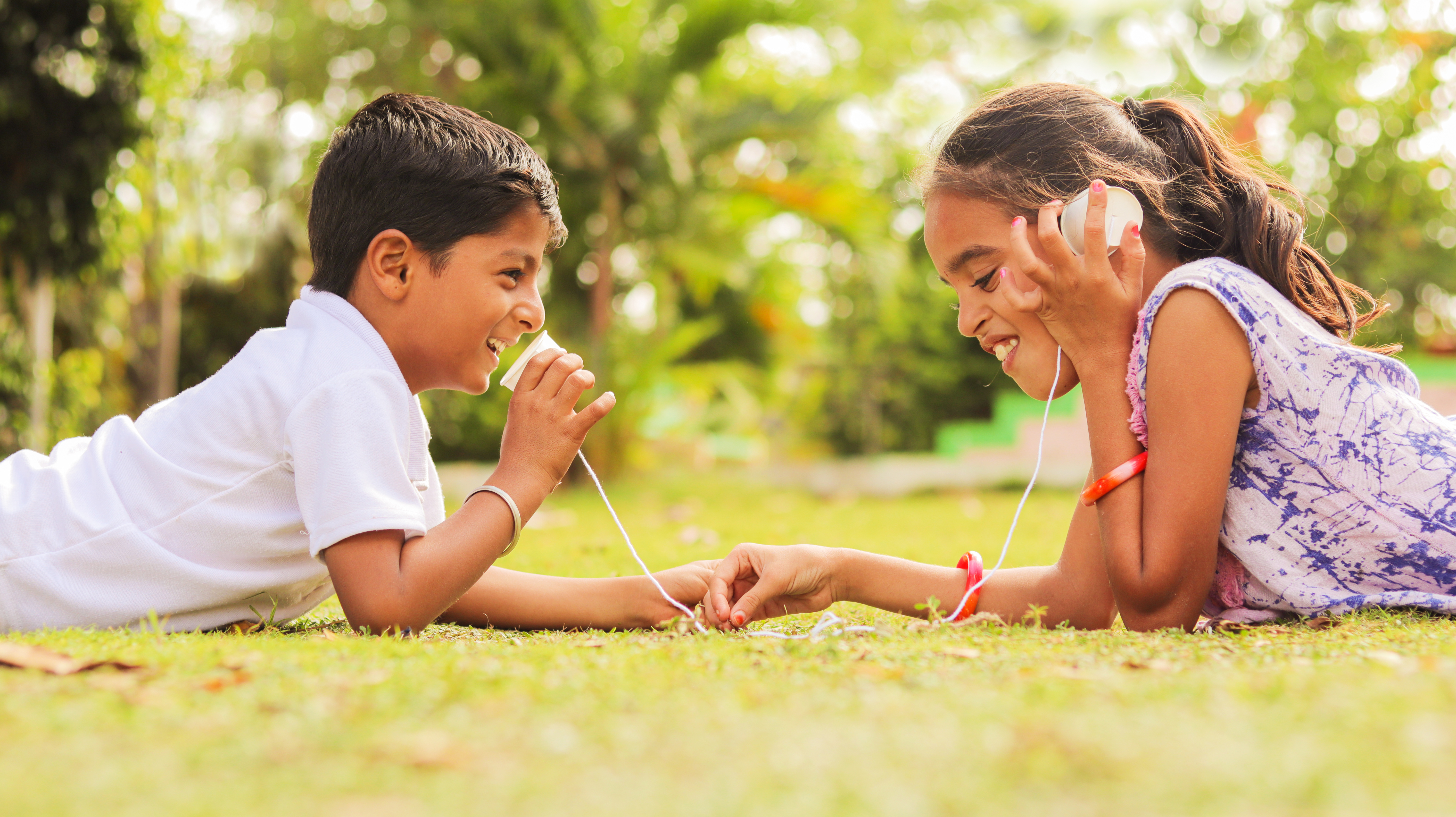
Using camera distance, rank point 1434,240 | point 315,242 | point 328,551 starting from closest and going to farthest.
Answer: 1. point 328,551
2. point 315,242
3. point 1434,240

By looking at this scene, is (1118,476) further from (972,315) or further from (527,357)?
(527,357)

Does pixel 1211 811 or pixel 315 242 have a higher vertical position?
pixel 315 242

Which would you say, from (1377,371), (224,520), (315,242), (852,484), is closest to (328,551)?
(224,520)

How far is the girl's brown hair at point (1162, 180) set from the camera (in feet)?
7.74

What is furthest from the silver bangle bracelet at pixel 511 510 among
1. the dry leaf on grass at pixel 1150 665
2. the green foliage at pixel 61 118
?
the green foliage at pixel 61 118

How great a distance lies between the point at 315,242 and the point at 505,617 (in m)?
1.06

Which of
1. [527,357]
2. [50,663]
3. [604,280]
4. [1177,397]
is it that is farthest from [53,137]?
[1177,397]

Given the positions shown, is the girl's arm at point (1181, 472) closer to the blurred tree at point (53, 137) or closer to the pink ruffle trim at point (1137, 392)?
the pink ruffle trim at point (1137, 392)

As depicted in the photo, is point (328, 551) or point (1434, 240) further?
point (1434, 240)

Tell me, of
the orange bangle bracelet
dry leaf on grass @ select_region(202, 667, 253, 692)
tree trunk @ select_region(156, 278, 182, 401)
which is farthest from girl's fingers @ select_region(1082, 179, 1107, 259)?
tree trunk @ select_region(156, 278, 182, 401)

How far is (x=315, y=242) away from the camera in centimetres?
253

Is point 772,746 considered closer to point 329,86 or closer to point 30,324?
point 30,324

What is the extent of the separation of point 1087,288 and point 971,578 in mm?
740

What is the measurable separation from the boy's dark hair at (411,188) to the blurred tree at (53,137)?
501 centimetres
